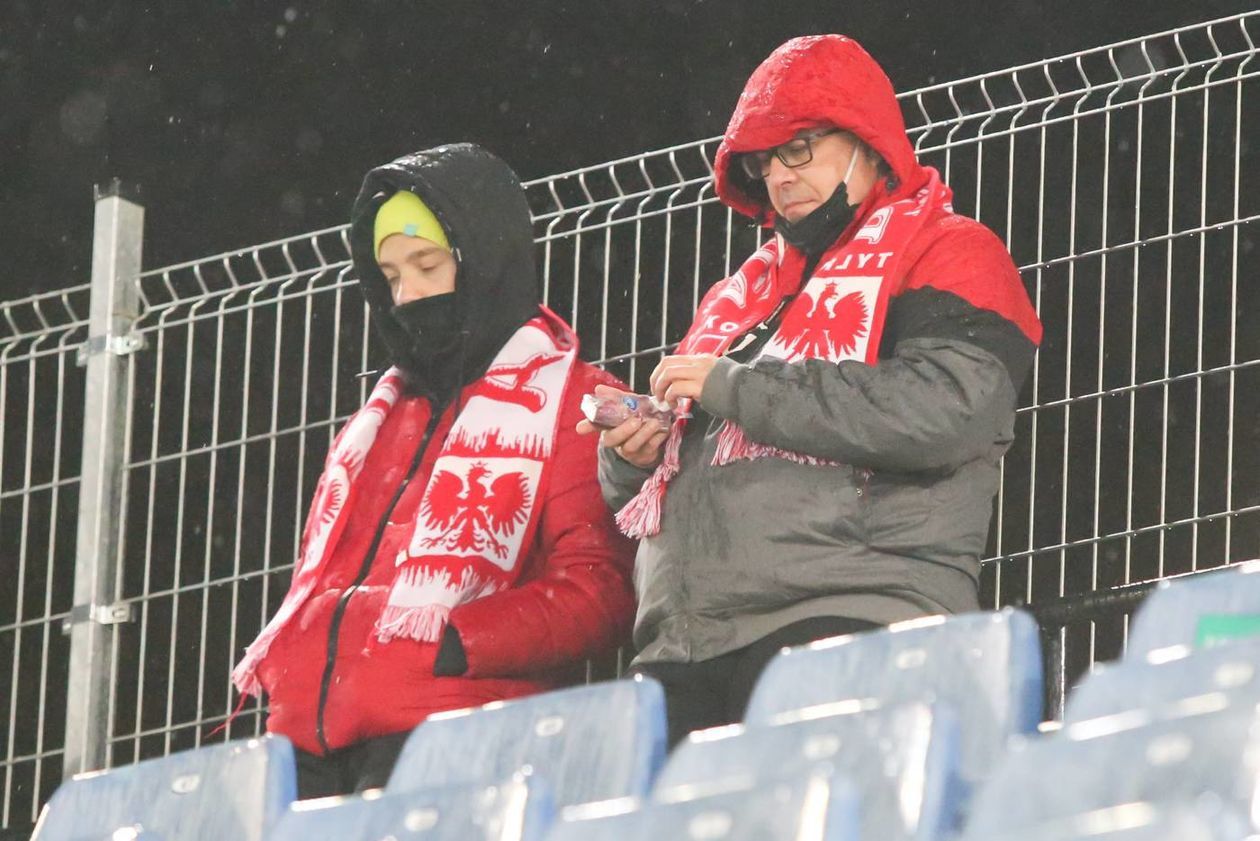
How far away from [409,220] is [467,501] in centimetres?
49

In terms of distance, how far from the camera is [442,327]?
12.2 ft

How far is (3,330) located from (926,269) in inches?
172

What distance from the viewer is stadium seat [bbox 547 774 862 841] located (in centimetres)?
188

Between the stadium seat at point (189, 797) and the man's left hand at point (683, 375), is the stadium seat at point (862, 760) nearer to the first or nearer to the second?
the stadium seat at point (189, 797)

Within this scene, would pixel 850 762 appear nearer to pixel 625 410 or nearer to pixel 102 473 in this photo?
pixel 625 410

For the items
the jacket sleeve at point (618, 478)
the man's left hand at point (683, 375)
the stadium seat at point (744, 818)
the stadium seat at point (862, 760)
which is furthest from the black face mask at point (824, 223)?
the stadium seat at point (744, 818)

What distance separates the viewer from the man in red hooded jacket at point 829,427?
3.06 m

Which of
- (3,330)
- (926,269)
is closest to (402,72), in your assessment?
(3,330)

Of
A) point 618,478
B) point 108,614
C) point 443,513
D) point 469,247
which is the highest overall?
point 469,247

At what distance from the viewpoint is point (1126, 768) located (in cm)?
190

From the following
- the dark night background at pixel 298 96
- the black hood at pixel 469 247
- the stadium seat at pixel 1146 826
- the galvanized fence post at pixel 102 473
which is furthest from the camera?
the dark night background at pixel 298 96

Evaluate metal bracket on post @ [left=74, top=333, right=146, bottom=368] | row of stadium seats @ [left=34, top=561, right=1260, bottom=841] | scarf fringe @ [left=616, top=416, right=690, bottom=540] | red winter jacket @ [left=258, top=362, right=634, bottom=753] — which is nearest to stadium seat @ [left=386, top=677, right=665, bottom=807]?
row of stadium seats @ [left=34, top=561, right=1260, bottom=841]

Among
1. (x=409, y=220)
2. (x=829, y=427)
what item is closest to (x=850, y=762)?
(x=829, y=427)

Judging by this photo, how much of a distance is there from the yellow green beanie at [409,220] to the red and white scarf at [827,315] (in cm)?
57
